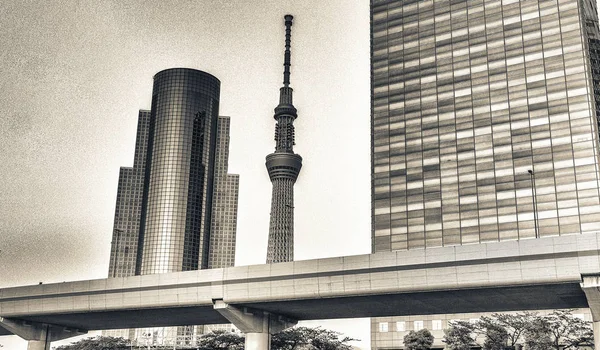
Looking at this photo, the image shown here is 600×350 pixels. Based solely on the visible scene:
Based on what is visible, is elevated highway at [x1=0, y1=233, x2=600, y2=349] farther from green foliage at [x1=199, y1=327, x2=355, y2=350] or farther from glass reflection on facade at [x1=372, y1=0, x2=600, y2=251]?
glass reflection on facade at [x1=372, y1=0, x2=600, y2=251]

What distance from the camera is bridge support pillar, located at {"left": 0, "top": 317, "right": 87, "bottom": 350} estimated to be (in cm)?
9194

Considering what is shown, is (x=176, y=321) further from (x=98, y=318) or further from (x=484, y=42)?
(x=484, y=42)

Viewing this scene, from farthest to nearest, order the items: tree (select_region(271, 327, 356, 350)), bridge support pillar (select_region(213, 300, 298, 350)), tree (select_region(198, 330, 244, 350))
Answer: tree (select_region(198, 330, 244, 350)) < tree (select_region(271, 327, 356, 350)) < bridge support pillar (select_region(213, 300, 298, 350))

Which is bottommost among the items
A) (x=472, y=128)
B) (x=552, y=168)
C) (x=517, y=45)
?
(x=552, y=168)

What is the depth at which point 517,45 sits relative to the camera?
523ft

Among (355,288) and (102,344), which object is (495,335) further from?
(102,344)

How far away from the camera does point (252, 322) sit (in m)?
74.7

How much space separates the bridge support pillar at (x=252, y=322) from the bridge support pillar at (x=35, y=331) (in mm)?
35400

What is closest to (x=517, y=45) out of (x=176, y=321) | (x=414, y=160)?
(x=414, y=160)

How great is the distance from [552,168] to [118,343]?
102798mm

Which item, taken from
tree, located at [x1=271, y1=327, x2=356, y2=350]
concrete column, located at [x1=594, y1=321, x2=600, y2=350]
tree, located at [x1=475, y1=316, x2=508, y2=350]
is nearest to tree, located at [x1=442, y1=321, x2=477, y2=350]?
tree, located at [x1=475, y1=316, x2=508, y2=350]

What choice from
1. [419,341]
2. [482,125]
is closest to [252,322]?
[419,341]

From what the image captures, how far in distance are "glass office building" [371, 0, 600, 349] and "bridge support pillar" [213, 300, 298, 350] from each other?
270 feet

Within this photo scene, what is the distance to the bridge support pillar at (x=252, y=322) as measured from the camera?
2834 inches
